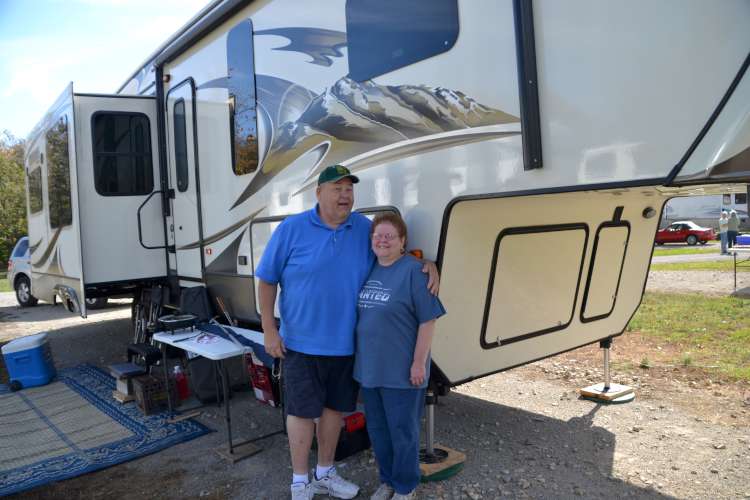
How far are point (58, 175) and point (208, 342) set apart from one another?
125 inches

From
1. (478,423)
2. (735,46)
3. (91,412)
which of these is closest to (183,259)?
(91,412)

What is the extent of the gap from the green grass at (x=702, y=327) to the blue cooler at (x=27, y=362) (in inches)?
231

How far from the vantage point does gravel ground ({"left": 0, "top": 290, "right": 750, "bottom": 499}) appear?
337 cm

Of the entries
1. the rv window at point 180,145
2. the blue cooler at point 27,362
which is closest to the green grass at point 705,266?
the rv window at point 180,145

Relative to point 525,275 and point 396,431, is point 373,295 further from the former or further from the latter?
point 525,275

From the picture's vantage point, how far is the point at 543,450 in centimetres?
383

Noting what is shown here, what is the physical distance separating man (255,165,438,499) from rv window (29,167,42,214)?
4.93 m

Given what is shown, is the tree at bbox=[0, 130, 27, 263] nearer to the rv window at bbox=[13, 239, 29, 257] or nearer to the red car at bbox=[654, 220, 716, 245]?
the rv window at bbox=[13, 239, 29, 257]

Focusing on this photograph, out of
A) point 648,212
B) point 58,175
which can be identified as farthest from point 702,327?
point 58,175

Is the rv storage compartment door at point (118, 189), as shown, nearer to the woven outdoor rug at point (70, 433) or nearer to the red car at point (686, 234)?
Result: the woven outdoor rug at point (70, 433)

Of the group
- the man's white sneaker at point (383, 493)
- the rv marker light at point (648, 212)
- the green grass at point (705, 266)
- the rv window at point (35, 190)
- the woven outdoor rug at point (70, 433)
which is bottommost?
the woven outdoor rug at point (70, 433)

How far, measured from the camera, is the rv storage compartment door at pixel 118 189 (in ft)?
17.8

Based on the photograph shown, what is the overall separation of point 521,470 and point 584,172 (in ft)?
6.55

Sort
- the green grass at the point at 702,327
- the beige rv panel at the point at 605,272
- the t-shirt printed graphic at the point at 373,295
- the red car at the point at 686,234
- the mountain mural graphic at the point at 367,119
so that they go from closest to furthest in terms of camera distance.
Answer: the mountain mural graphic at the point at 367,119
the t-shirt printed graphic at the point at 373,295
the beige rv panel at the point at 605,272
the green grass at the point at 702,327
the red car at the point at 686,234
